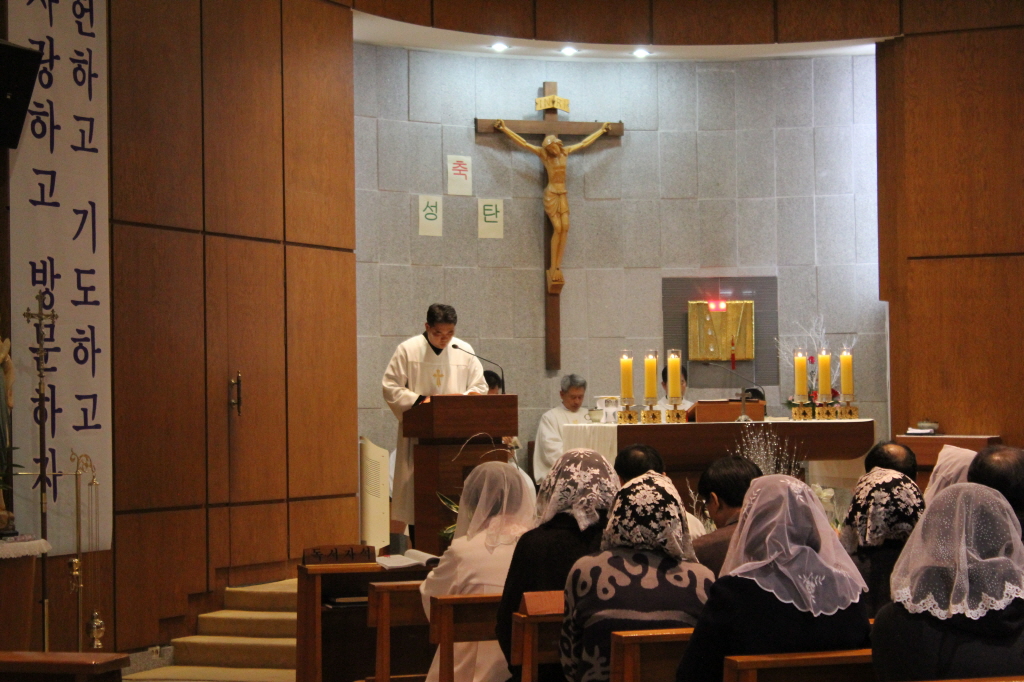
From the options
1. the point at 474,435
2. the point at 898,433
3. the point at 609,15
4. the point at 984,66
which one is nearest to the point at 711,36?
the point at 609,15

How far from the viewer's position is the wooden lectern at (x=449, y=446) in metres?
5.97

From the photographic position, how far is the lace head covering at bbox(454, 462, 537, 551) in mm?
4273

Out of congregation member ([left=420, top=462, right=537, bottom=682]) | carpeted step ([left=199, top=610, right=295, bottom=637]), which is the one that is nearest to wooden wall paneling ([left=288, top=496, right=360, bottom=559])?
carpeted step ([left=199, top=610, right=295, bottom=637])

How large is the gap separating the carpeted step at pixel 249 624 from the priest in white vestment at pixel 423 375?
923 millimetres

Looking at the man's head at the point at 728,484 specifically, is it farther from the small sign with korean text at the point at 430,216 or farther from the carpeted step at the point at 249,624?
the small sign with korean text at the point at 430,216

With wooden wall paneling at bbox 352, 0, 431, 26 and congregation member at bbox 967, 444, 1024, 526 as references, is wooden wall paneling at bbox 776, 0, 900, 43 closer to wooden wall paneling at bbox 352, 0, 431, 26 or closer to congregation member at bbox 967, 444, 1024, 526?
wooden wall paneling at bbox 352, 0, 431, 26

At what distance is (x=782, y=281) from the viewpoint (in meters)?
9.88

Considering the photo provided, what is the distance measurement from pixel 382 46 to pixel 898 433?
520 centimetres

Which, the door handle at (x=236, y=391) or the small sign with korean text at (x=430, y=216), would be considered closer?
the door handle at (x=236, y=391)

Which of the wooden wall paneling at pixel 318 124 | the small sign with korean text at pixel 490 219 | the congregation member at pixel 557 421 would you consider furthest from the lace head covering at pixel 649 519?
the small sign with korean text at pixel 490 219

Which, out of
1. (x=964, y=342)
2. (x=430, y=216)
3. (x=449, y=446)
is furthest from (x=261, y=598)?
(x=964, y=342)

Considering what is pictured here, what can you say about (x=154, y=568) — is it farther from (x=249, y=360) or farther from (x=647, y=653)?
(x=647, y=653)

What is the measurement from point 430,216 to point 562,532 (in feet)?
20.0

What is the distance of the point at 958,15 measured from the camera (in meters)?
8.84
